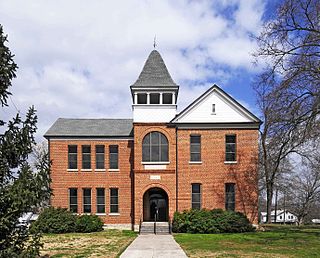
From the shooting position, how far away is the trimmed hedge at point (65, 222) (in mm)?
29516

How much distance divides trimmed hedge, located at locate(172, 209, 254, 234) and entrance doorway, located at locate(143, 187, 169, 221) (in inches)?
151

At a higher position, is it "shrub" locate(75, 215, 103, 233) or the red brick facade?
the red brick facade

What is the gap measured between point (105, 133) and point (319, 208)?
60451 mm

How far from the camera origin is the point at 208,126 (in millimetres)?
31547

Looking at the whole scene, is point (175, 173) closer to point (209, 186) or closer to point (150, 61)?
point (209, 186)

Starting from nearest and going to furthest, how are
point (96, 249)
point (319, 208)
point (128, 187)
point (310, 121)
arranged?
point (96, 249)
point (310, 121)
point (128, 187)
point (319, 208)

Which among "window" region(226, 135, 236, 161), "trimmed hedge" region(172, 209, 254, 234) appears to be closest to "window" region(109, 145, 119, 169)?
"trimmed hedge" region(172, 209, 254, 234)

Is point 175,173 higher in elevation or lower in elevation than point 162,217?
higher

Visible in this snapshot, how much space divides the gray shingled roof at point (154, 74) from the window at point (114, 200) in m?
8.37

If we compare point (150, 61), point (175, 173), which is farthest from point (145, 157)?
point (150, 61)

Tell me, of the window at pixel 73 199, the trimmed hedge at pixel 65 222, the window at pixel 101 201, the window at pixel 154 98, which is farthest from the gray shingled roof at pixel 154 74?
the trimmed hedge at pixel 65 222

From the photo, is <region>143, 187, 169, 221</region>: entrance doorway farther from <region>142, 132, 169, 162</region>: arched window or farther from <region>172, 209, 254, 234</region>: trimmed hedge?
<region>172, 209, 254, 234</region>: trimmed hedge

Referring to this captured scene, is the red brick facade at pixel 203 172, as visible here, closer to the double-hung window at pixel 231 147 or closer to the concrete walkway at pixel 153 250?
the double-hung window at pixel 231 147

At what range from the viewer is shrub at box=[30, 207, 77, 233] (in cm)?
2948
